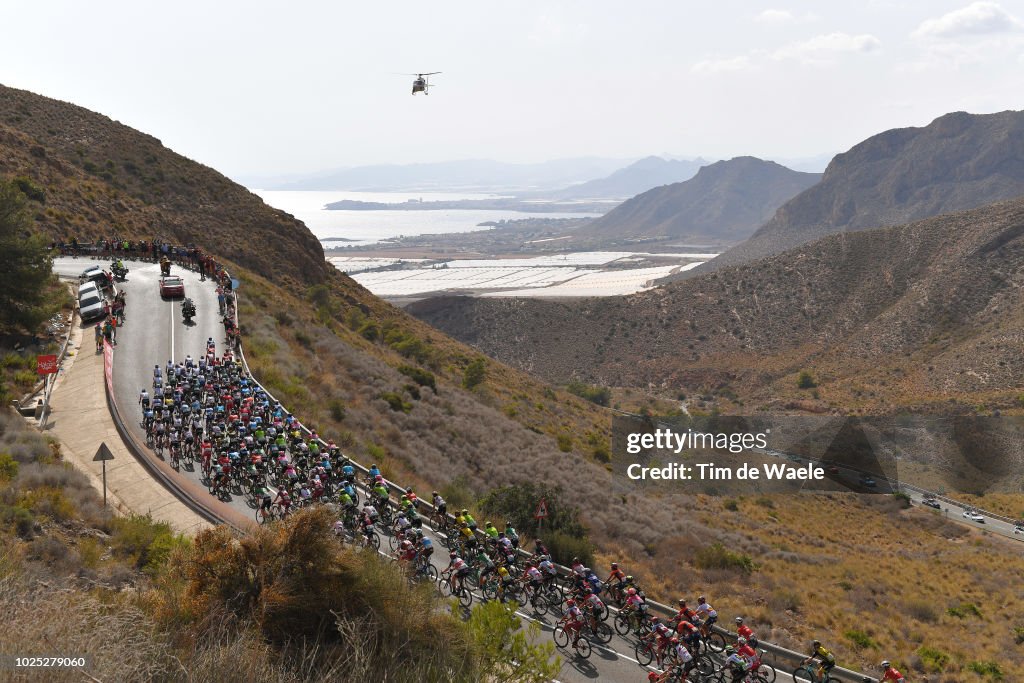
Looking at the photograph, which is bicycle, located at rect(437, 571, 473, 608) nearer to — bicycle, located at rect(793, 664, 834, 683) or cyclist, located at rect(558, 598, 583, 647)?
cyclist, located at rect(558, 598, 583, 647)

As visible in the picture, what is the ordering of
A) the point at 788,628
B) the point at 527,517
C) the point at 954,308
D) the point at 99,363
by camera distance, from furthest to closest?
the point at 954,308, the point at 99,363, the point at 527,517, the point at 788,628

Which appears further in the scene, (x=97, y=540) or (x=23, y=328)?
(x=23, y=328)

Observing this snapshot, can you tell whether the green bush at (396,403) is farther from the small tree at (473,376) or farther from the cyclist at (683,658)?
the cyclist at (683,658)

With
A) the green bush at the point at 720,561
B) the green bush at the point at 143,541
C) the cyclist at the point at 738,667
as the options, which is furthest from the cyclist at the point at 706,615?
the green bush at the point at 720,561

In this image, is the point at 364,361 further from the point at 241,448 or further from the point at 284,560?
the point at 284,560

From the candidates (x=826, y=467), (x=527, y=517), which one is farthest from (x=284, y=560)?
(x=826, y=467)

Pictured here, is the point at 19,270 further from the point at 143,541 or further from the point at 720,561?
the point at 720,561

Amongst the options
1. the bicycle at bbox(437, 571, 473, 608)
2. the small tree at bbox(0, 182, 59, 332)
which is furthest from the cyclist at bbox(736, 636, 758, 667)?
the small tree at bbox(0, 182, 59, 332)
